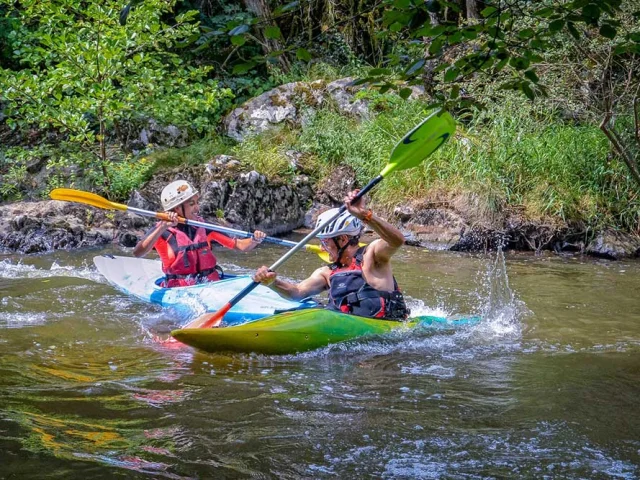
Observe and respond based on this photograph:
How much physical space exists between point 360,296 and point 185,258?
5.58 ft

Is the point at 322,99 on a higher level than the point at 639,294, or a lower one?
higher

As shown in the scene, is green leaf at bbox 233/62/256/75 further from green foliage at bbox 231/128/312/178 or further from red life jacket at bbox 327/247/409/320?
green foliage at bbox 231/128/312/178

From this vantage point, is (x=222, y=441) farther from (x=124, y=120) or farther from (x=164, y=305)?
(x=124, y=120)

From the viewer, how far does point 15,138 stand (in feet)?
36.3

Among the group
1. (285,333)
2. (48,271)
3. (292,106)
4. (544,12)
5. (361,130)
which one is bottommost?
(48,271)

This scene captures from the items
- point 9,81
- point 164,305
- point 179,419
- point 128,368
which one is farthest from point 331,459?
point 9,81

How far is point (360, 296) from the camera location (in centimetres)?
440

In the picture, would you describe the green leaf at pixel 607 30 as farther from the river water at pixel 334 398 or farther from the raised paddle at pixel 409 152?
the raised paddle at pixel 409 152

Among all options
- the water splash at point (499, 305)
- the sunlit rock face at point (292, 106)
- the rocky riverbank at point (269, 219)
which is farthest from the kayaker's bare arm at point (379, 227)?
the sunlit rock face at point (292, 106)

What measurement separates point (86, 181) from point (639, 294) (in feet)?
21.4

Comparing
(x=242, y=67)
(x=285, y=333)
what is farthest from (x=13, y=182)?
(x=242, y=67)

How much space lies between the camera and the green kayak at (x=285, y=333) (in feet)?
13.4

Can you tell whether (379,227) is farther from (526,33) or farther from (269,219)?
(269,219)

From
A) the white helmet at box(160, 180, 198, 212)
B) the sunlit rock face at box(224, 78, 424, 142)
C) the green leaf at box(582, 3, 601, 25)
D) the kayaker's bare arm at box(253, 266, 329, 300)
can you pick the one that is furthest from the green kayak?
the sunlit rock face at box(224, 78, 424, 142)
